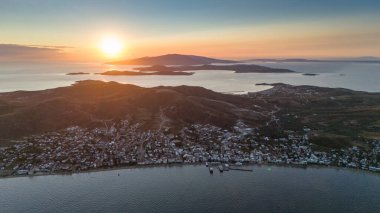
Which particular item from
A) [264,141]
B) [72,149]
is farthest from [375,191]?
[72,149]

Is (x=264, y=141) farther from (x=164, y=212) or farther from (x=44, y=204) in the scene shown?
(x=44, y=204)

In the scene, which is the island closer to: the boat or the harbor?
the harbor

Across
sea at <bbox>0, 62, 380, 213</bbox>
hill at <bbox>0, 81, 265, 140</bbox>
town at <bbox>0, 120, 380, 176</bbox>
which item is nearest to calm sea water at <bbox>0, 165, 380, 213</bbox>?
sea at <bbox>0, 62, 380, 213</bbox>

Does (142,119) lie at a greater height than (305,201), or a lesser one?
greater

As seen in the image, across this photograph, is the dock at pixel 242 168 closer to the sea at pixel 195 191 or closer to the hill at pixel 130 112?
the sea at pixel 195 191

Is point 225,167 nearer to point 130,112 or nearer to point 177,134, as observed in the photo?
point 177,134

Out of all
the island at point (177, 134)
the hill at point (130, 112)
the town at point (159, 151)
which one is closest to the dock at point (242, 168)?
the island at point (177, 134)
